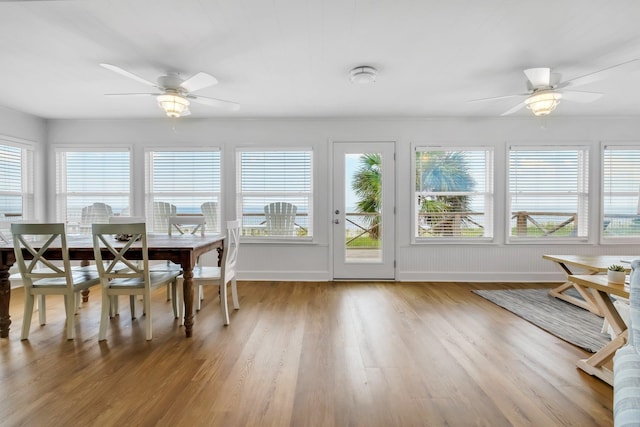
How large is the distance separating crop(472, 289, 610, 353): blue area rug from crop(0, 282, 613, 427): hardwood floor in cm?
14

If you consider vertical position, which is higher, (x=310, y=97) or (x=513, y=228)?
(x=310, y=97)

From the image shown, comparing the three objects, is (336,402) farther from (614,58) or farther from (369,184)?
(614,58)

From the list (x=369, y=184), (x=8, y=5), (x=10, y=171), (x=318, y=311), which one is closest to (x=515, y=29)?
(x=369, y=184)

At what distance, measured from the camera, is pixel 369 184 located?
458 centimetres

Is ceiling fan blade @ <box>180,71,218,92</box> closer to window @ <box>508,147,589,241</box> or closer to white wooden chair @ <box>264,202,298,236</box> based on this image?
white wooden chair @ <box>264,202,298,236</box>

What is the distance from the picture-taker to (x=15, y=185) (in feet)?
14.0

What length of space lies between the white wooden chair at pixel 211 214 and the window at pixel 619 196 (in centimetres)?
570

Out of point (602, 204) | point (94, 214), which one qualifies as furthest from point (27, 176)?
point (602, 204)

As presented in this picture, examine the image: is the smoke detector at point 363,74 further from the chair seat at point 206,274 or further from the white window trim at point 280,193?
the chair seat at point 206,274

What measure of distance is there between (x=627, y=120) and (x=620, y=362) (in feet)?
16.4

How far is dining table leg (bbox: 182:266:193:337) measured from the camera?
2.53m

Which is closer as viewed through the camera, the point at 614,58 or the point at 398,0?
the point at 398,0

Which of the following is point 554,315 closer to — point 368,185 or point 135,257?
point 368,185

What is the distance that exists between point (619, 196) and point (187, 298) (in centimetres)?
584
